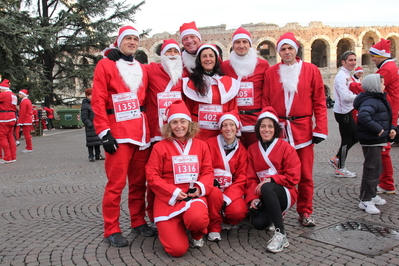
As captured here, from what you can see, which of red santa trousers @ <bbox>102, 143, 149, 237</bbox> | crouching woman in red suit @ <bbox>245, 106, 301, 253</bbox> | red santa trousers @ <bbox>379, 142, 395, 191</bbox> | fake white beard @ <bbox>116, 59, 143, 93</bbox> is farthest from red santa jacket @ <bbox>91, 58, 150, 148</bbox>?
red santa trousers @ <bbox>379, 142, 395, 191</bbox>

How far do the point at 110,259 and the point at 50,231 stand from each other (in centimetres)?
120

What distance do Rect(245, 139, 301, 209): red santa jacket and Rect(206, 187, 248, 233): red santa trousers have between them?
130mm

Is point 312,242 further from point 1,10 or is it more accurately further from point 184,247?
point 1,10

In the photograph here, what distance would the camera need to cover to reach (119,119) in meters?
3.73

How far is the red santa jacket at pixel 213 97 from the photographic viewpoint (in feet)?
13.4

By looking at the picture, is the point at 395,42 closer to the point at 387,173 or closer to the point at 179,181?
the point at 387,173

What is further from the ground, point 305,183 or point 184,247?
point 305,183

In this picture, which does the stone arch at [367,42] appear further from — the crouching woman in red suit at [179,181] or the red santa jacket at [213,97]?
the crouching woman in red suit at [179,181]

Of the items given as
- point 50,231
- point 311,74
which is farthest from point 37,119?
point 311,74

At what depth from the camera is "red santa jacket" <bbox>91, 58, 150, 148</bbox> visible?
12.0 feet

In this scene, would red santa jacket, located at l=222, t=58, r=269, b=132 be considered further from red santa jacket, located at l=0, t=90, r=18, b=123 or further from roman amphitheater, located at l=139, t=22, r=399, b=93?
roman amphitheater, located at l=139, t=22, r=399, b=93

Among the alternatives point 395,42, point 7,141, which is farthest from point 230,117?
point 395,42

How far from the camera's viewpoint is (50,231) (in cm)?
412

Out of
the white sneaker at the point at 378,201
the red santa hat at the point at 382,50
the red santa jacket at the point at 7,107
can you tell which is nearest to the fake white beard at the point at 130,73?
the white sneaker at the point at 378,201
